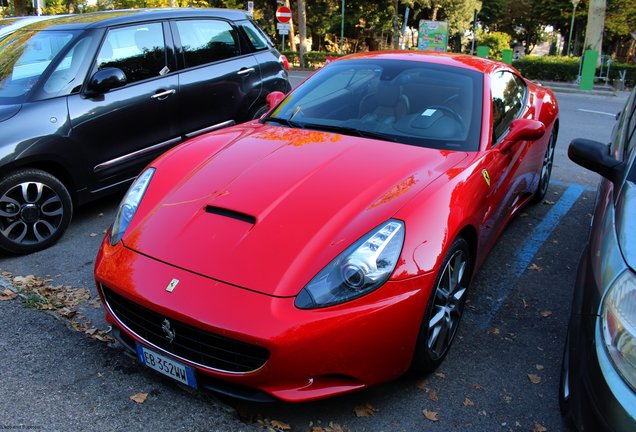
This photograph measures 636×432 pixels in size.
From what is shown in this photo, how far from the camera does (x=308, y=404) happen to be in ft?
8.39

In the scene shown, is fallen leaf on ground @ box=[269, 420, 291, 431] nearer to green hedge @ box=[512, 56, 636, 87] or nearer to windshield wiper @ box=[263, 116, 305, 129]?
windshield wiper @ box=[263, 116, 305, 129]

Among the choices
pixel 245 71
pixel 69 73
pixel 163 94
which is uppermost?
pixel 69 73

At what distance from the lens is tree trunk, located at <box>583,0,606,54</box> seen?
2103cm

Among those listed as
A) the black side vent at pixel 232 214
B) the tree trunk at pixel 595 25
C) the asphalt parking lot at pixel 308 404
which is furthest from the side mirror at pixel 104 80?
the tree trunk at pixel 595 25

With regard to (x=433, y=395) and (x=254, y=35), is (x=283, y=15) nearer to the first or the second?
(x=254, y=35)

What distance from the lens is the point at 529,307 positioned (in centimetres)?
355

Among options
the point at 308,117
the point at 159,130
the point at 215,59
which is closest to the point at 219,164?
the point at 308,117

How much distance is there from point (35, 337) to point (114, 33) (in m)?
2.87

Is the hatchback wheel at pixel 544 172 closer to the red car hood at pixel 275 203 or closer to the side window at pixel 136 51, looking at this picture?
the red car hood at pixel 275 203

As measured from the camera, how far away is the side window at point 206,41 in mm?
5367

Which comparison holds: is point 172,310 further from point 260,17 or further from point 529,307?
point 260,17

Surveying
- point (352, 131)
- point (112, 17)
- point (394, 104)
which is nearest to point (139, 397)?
point (352, 131)

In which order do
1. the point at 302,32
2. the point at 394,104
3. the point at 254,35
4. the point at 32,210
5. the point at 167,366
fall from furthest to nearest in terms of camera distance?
the point at 302,32 < the point at 254,35 < the point at 32,210 < the point at 394,104 < the point at 167,366

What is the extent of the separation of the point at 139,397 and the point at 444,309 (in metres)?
1.53
